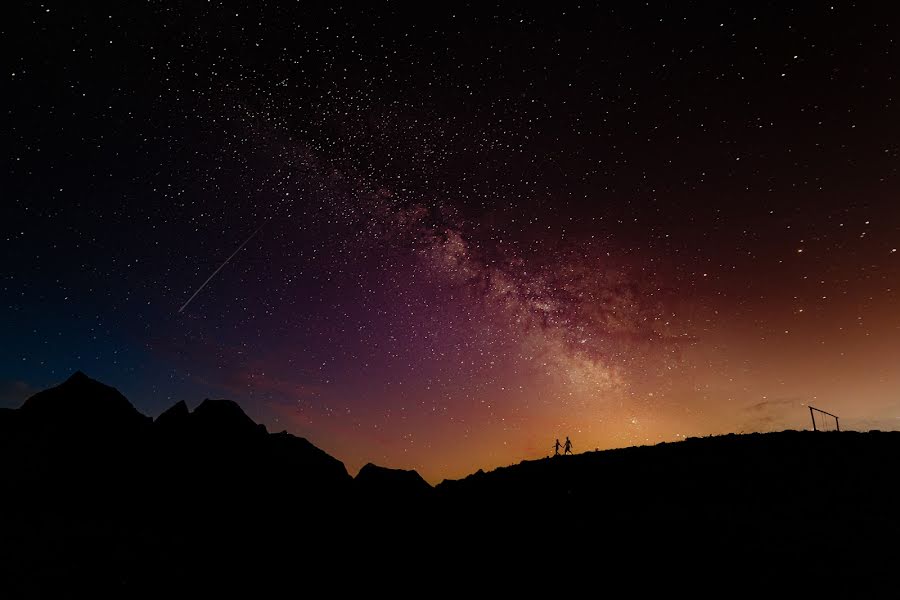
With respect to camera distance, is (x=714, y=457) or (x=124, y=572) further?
(x=714, y=457)

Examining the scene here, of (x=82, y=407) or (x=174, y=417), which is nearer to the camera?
(x=82, y=407)

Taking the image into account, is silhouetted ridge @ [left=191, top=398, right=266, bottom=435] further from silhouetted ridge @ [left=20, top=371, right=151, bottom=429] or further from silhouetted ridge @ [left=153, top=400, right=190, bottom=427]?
silhouetted ridge @ [left=20, top=371, right=151, bottom=429]

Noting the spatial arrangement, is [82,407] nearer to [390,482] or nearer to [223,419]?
[223,419]

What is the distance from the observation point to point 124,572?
1106 cm

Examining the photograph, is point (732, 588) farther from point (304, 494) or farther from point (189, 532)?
point (189, 532)

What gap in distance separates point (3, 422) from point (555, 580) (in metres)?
18.7

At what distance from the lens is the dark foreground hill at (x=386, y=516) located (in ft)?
37.7

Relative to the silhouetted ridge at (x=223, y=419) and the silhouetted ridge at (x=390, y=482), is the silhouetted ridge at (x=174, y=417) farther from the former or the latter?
the silhouetted ridge at (x=390, y=482)

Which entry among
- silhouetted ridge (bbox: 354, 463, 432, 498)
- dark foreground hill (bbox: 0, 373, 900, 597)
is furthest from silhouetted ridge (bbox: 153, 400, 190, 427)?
silhouetted ridge (bbox: 354, 463, 432, 498)

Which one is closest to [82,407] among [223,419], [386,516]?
[223,419]

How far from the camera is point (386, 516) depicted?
56.2 feet

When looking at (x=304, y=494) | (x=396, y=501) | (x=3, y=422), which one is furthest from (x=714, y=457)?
(x=3, y=422)

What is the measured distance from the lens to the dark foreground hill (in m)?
11.5

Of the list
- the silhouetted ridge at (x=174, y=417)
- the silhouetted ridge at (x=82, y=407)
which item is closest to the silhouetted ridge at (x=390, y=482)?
the silhouetted ridge at (x=174, y=417)
